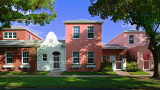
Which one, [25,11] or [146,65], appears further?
[146,65]

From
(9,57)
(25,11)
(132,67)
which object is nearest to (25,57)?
(9,57)

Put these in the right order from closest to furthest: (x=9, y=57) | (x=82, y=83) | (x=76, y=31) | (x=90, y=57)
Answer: (x=82, y=83) → (x=90, y=57) → (x=76, y=31) → (x=9, y=57)

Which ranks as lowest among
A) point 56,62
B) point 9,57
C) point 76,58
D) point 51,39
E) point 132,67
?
point 132,67

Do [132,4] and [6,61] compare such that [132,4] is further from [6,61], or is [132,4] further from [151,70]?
[6,61]

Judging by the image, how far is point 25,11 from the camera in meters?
13.1

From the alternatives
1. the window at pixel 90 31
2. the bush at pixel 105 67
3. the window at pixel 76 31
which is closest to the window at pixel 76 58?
the window at pixel 76 31

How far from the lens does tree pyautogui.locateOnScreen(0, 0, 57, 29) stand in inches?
457

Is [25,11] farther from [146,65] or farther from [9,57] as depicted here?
[146,65]

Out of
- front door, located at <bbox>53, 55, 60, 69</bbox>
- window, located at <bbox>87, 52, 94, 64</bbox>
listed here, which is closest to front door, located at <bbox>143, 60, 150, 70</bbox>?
window, located at <bbox>87, 52, 94, 64</bbox>

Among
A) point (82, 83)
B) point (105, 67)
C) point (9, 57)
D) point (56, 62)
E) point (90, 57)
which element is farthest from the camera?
point (9, 57)

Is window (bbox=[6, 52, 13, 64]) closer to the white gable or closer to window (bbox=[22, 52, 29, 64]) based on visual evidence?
window (bbox=[22, 52, 29, 64])

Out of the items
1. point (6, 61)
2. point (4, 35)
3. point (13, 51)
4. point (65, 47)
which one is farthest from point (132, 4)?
point (4, 35)

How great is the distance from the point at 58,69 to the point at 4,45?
26.7 ft

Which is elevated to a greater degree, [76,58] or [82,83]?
[76,58]
